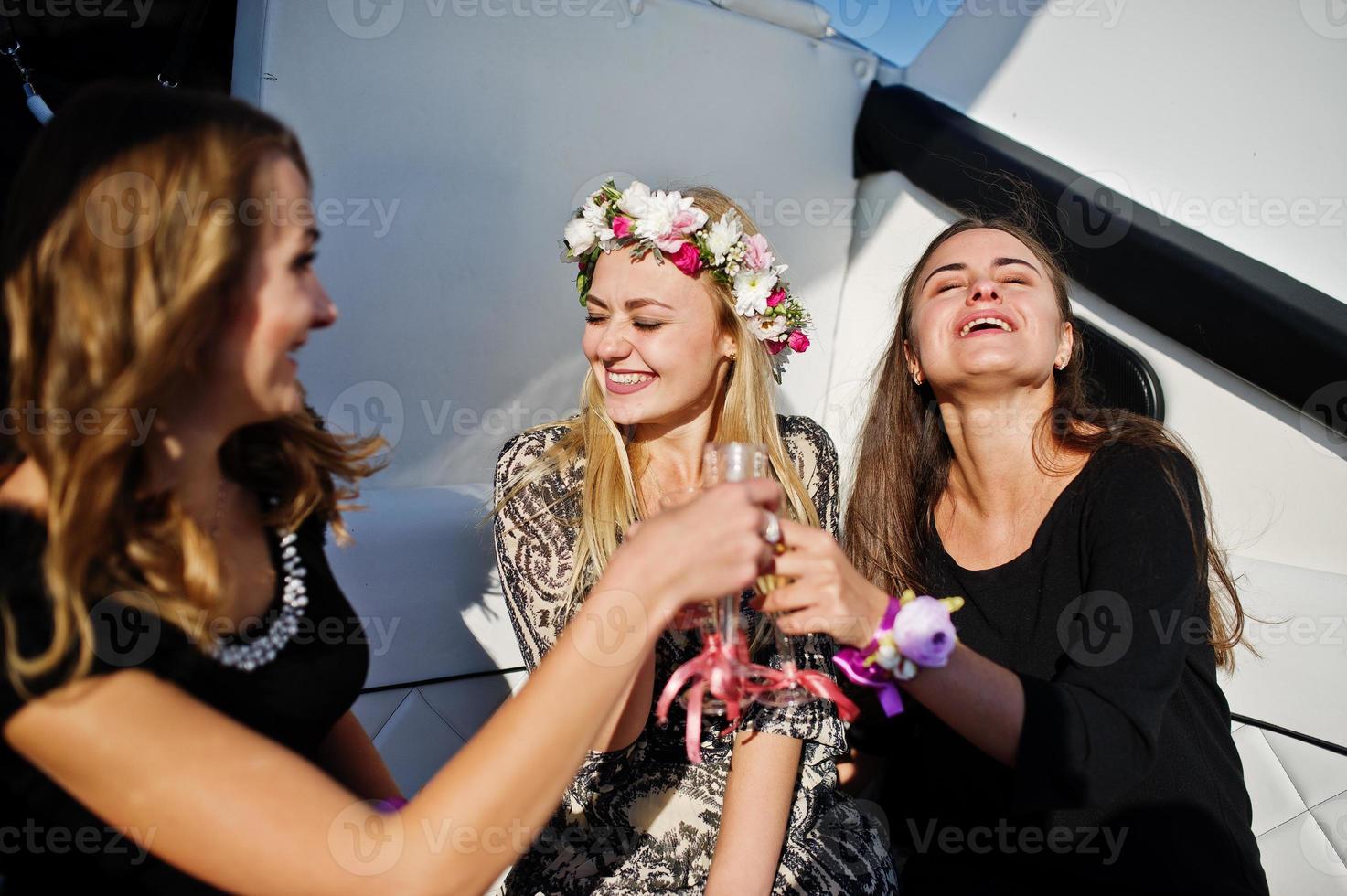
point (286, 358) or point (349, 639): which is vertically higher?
point (286, 358)

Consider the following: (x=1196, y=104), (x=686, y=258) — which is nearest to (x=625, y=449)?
(x=686, y=258)

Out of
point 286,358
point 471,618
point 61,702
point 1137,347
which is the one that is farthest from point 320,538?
point 1137,347

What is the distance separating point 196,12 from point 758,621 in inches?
83.0

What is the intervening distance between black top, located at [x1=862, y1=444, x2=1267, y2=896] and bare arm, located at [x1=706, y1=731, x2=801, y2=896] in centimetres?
41

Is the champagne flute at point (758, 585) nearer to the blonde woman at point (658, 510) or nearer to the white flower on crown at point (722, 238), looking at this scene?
the blonde woman at point (658, 510)

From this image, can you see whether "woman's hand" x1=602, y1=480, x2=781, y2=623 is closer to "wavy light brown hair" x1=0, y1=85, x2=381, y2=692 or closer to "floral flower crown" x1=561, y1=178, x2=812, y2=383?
"wavy light brown hair" x1=0, y1=85, x2=381, y2=692

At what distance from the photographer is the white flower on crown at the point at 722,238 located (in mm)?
2322

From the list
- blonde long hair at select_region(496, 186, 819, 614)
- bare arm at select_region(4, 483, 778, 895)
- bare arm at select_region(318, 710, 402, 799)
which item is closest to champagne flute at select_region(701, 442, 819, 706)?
bare arm at select_region(4, 483, 778, 895)

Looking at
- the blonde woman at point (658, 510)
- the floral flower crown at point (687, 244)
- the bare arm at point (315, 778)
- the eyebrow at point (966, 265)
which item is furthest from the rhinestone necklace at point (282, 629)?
the eyebrow at point (966, 265)

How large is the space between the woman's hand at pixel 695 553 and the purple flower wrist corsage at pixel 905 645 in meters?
0.33

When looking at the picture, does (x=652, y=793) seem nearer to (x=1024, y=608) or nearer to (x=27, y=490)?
(x=1024, y=608)

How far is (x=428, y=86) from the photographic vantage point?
9.07ft

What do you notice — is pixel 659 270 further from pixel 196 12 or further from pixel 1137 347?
pixel 1137 347

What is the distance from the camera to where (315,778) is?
3.97 feet
